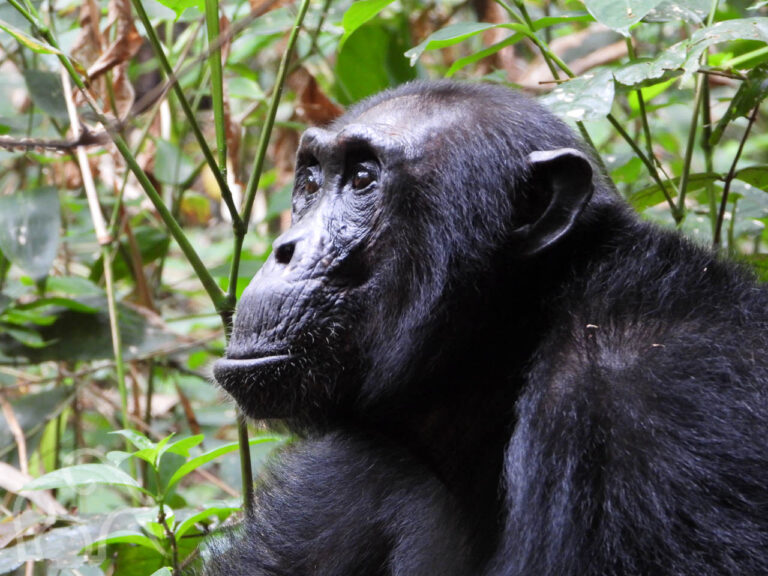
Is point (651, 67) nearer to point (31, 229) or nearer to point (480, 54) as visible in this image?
point (480, 54)

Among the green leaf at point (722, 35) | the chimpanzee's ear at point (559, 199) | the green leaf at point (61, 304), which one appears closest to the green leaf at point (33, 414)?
the green leaf at point (61, 304)

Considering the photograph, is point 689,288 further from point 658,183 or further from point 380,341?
point 658,183

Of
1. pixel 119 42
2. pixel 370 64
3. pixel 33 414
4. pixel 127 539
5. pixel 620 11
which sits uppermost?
pixel 119 42

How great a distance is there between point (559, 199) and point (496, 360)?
0.47 m

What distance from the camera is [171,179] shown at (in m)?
4.73

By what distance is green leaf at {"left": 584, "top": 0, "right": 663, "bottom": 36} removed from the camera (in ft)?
8.82

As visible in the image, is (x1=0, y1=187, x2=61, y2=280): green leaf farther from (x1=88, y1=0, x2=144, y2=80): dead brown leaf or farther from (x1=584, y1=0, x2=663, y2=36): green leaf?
(x1=584, y1=0, x2=663, y2=36): green leaf

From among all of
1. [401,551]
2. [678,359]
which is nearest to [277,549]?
[401,551]

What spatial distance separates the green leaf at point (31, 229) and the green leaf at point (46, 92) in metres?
0.33

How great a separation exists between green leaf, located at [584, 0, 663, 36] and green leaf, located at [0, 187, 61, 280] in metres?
2.37

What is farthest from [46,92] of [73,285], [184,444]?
[184,444]

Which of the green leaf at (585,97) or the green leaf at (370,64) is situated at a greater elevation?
the green leaf at (585,97)

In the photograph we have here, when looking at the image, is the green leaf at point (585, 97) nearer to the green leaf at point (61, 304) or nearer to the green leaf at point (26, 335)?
the green leaf at point (61, 304)

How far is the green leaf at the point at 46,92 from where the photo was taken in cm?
421
